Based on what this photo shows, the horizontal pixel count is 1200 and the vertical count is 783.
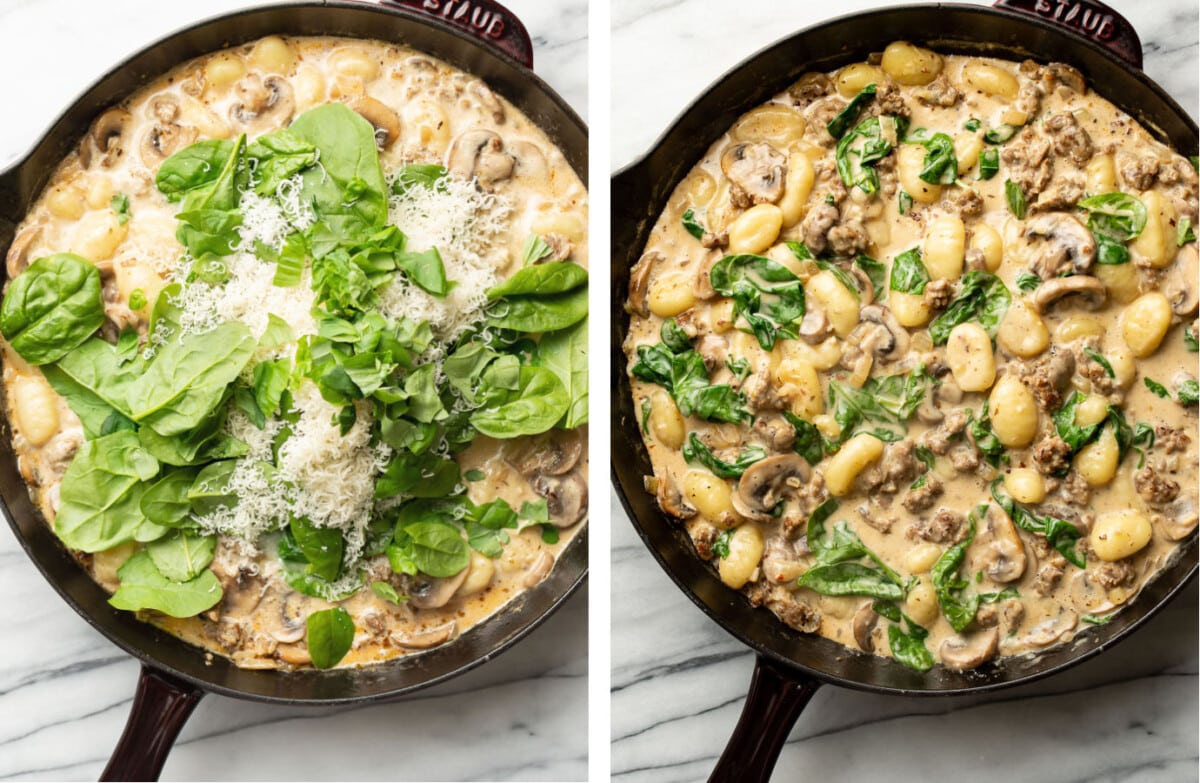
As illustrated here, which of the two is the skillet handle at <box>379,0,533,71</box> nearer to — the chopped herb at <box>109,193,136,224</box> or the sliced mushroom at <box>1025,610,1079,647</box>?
the chopped herb at <box>109,193,136,224</box>

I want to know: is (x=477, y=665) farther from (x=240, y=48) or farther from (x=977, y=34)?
(x=977, y=34)

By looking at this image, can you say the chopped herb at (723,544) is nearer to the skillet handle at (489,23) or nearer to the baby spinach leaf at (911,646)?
the baby spinach leaf at (911,646)

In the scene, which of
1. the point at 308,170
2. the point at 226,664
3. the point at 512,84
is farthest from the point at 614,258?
the point at 226,664

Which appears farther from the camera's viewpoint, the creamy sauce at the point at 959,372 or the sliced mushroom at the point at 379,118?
the sliced mushroom at the point at 379,118

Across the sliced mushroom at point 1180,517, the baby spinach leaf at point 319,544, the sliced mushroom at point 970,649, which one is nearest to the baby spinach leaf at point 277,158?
the baby spinach leaf at point 319,544

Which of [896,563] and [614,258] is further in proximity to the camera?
[614,258]

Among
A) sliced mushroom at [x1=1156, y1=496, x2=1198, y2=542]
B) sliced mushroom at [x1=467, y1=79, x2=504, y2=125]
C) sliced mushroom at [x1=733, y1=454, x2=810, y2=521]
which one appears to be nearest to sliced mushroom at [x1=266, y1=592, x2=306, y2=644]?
sliced mushroom at [x1=733, y1=454, x2=810, y2=521]
